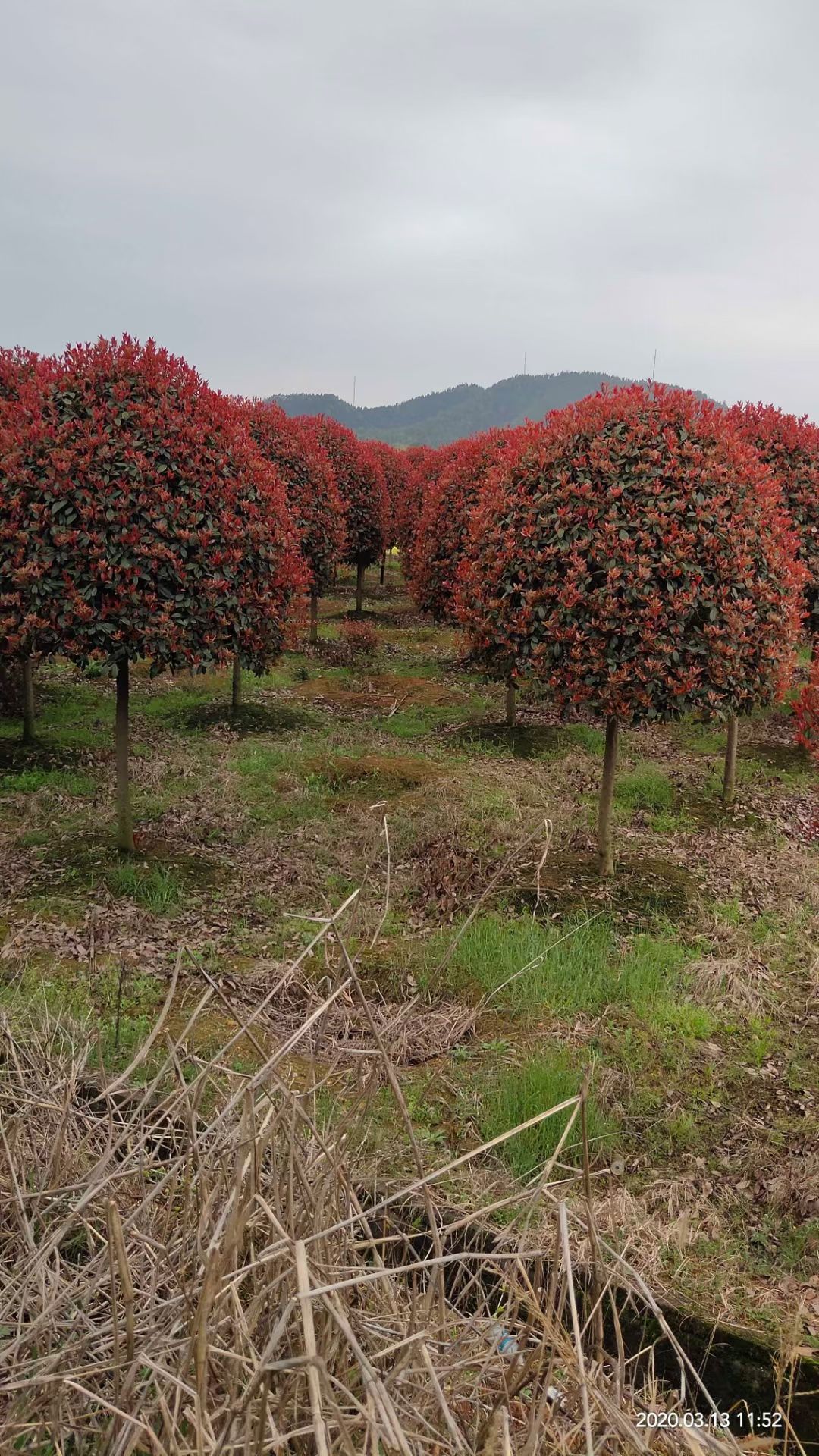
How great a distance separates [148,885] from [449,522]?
8.75 metres

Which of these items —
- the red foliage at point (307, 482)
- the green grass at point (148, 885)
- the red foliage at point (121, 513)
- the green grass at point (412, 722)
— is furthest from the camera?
the red foliage at point (307, 482)

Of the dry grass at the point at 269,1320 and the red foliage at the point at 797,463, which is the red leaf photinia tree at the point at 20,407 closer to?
the dry grass at the point at 269,1320

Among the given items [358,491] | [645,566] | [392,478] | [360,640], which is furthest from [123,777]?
[392,478]

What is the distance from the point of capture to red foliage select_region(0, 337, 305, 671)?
5719 millimetres

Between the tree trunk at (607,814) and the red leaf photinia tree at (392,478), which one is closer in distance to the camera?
the tree trunk at (607,814)

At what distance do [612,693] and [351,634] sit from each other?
429 inches

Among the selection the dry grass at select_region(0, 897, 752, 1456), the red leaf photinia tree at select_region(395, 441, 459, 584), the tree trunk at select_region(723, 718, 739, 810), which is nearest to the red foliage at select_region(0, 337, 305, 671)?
the dry grass at select_region(0, 897, 752, 1456)

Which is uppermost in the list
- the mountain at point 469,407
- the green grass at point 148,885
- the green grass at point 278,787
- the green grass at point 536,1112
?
the mountain at point 469,407

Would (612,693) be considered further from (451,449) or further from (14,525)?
(451,449)

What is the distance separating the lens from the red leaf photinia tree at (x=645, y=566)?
584 centimetres

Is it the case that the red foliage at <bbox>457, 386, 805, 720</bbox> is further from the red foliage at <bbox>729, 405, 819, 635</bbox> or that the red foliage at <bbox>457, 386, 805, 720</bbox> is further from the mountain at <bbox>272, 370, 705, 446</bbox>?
the mountain at <bbox>272, 370, 705, 446</bbox>

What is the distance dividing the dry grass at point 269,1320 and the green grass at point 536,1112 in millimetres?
1437

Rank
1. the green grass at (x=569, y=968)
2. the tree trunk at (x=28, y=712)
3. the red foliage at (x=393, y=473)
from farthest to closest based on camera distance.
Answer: the red foliage at (x=393, y=473), the tree trunk at (x=28, y=712), the green grass at (x=569, y=968)

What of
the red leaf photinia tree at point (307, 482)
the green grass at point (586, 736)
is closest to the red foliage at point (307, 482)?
the red leaf photinia tree at point (307, 482)
